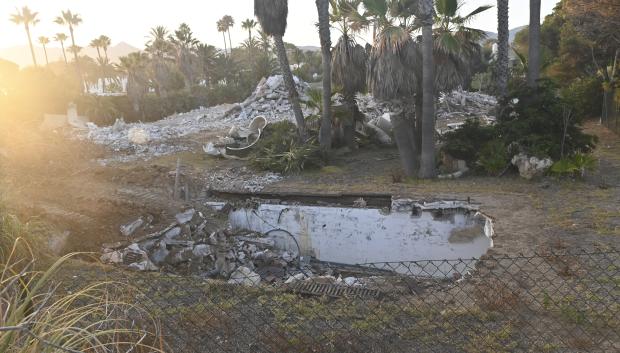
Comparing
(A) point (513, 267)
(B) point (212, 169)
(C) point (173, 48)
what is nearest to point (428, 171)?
(A) point (513, 267)

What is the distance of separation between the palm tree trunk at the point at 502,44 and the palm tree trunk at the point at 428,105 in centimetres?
319

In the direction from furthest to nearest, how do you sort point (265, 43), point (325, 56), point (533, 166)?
point (265, 43)
point (325, 56)
point (533, 166)

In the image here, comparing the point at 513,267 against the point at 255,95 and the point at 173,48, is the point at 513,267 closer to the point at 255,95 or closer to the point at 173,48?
the point at 255,95

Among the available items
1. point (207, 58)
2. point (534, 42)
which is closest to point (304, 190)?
point (534, 42)

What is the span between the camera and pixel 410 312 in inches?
236

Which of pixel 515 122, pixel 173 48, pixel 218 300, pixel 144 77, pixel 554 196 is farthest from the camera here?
pixel 173 48

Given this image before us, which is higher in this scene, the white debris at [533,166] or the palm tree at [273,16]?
the palm tree at [273,16]

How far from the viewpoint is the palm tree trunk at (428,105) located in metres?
11.9

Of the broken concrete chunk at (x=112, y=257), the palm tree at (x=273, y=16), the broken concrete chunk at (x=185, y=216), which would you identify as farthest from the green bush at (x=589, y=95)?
the broken concrete chunk at (x=112, y=257)

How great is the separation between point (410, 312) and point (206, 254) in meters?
5.16

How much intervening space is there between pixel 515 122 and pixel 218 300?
9.64m

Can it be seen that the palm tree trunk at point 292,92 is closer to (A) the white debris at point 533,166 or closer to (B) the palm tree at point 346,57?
(B) the palm tree at point 346,57

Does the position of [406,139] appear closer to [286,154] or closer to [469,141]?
[469,141]

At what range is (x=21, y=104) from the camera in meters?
28.2
